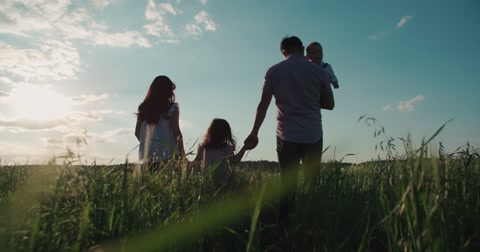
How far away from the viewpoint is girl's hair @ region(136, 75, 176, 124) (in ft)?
17.6

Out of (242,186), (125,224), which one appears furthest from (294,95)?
(125,224)

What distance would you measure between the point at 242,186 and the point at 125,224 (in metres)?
2.34

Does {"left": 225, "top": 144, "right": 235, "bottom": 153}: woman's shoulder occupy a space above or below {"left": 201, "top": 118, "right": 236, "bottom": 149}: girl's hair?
below

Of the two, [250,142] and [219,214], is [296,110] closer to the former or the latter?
[250,142]

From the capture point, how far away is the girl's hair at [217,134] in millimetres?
5609

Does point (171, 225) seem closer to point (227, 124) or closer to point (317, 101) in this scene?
point (317, 101)

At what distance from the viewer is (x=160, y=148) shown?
514cm

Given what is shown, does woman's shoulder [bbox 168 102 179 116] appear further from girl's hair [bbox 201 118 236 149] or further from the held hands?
the held hands

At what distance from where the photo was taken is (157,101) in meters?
5.40

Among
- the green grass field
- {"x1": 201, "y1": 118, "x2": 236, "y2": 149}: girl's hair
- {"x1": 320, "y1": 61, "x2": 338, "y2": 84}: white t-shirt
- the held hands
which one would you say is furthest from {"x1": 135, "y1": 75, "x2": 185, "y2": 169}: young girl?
{"x1": 320, "y1": 61, "x2": 338, "y2": 84}: white t-shirt

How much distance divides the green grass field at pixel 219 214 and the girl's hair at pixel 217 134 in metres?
2.35

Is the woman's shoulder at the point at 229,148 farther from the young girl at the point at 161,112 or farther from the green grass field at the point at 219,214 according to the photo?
the green grass field at the point at 219,214

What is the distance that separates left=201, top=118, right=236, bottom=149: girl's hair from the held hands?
146 cm

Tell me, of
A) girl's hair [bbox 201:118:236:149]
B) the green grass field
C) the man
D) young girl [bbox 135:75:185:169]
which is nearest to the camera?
the green grass field
